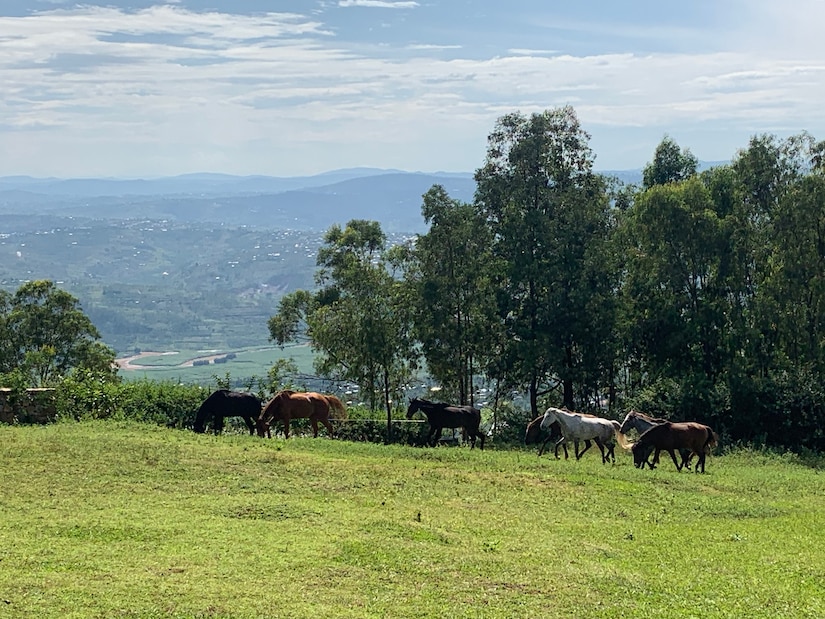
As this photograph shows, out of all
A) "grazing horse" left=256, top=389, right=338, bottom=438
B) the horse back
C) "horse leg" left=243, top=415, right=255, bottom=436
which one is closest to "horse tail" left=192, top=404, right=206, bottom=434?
"horse leg" left=243, top=415, right=255, bottom=436

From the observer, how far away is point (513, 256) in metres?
34.5

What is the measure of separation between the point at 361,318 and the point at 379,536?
66.1 ft

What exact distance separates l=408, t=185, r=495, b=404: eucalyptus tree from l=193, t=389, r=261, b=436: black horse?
10.6 m

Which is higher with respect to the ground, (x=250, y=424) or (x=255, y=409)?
(x=255, y=409)

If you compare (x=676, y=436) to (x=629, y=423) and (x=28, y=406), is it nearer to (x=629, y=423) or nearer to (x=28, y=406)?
(x=629, y=423)

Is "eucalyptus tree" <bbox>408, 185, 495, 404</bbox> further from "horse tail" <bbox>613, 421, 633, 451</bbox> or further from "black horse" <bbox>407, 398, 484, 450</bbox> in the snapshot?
"horse tail" <bbox>613, 421, 633, 451</bbox>

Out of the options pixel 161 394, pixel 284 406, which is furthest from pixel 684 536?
pixel 161 394

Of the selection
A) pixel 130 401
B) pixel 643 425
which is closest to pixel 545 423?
pixel 643 425

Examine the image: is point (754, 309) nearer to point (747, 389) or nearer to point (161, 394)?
point (747, 389)

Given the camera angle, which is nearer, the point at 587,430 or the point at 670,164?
the point at 587,430

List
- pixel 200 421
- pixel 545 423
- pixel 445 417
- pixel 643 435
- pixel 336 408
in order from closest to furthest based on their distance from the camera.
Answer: pixel 643 435 → pixel 545 423 → pixel 200 421 → pixel 445 417 → pixel 336 408

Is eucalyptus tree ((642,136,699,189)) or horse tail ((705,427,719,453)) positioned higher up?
eucalyptus tree ((642,136,699,189))

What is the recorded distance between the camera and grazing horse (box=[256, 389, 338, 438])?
24750 mm

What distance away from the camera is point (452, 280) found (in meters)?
33.7
